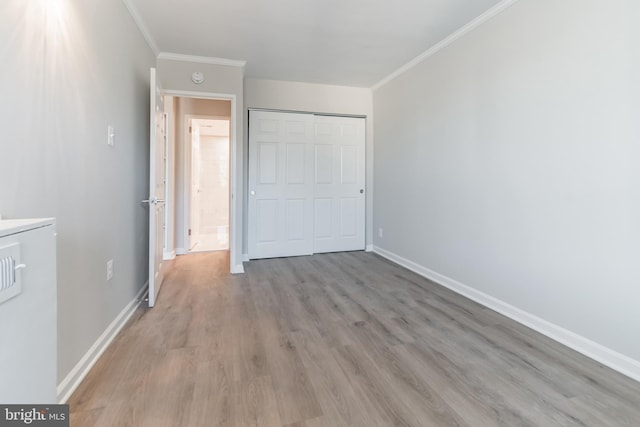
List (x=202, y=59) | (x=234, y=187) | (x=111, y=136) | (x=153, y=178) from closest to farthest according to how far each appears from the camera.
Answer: (x=111, y=136) < (x=153, y=178) < (x=202, y=59) < (x=234, y=187)

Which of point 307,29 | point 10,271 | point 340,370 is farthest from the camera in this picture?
point 307,29

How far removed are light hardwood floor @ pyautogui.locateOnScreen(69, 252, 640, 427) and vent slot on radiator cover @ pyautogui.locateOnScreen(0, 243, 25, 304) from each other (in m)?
0.82

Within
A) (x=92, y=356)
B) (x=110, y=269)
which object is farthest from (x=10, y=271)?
(x=110, y=269)

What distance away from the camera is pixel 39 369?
3.11 feet

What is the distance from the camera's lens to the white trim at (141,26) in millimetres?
2322

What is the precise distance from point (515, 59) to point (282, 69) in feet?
8.05

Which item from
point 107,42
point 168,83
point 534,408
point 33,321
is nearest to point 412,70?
point 168,83

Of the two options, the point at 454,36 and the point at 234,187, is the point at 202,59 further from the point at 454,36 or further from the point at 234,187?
the point at 454,36

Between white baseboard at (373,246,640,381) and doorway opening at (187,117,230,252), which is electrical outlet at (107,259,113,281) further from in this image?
doorway opening at (187,117,230,252)

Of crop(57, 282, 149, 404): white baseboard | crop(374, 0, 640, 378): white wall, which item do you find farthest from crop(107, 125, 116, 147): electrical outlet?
crop(374, 0, 640, 378): white wall

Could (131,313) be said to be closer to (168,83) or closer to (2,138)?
(2,138)

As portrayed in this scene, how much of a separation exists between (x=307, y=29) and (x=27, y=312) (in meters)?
2.79

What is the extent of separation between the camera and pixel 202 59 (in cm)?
334

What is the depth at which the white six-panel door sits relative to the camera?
163 inches
